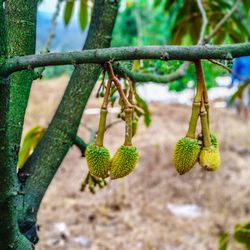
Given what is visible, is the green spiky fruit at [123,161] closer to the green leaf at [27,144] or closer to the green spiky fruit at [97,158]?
the green spiky fruit at [97,158]

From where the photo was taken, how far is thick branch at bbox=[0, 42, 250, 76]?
569mm

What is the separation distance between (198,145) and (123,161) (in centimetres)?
10

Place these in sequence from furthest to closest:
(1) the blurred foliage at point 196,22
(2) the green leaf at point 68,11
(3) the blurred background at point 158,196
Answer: (3) the blurred background at point 158,196 → (2) the green leaf at point 68,11 → (1) the blurred foliage at point 196,22

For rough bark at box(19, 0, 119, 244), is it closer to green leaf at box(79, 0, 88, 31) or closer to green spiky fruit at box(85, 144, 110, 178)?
green spiky fruit at box(85, 144, 110, 178)

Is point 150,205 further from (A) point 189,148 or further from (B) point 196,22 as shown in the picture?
(A) point 189,148

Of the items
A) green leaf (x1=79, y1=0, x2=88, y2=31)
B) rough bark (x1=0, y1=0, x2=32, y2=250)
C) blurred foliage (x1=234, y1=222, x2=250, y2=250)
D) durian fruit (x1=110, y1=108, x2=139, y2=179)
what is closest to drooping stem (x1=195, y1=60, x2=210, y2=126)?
durian fruit (x1=110, y1=108, x2=139, y2=179)

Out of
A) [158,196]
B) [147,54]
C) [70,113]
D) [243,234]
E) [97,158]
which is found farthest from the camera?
[158,196]

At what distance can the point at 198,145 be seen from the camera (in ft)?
2.16

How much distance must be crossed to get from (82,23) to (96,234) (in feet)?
5.83

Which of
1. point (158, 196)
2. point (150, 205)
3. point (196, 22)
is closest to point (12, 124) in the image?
point (196, 22)

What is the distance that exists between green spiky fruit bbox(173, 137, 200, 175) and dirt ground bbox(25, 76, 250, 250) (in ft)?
6.41

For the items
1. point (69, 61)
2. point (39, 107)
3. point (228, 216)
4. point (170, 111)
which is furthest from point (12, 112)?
point (170, 111)

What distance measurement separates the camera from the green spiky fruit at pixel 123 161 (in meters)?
0.67

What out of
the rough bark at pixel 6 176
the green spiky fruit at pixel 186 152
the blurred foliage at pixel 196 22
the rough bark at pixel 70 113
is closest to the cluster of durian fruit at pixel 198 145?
the green spiky fruit at pixel 186 152
